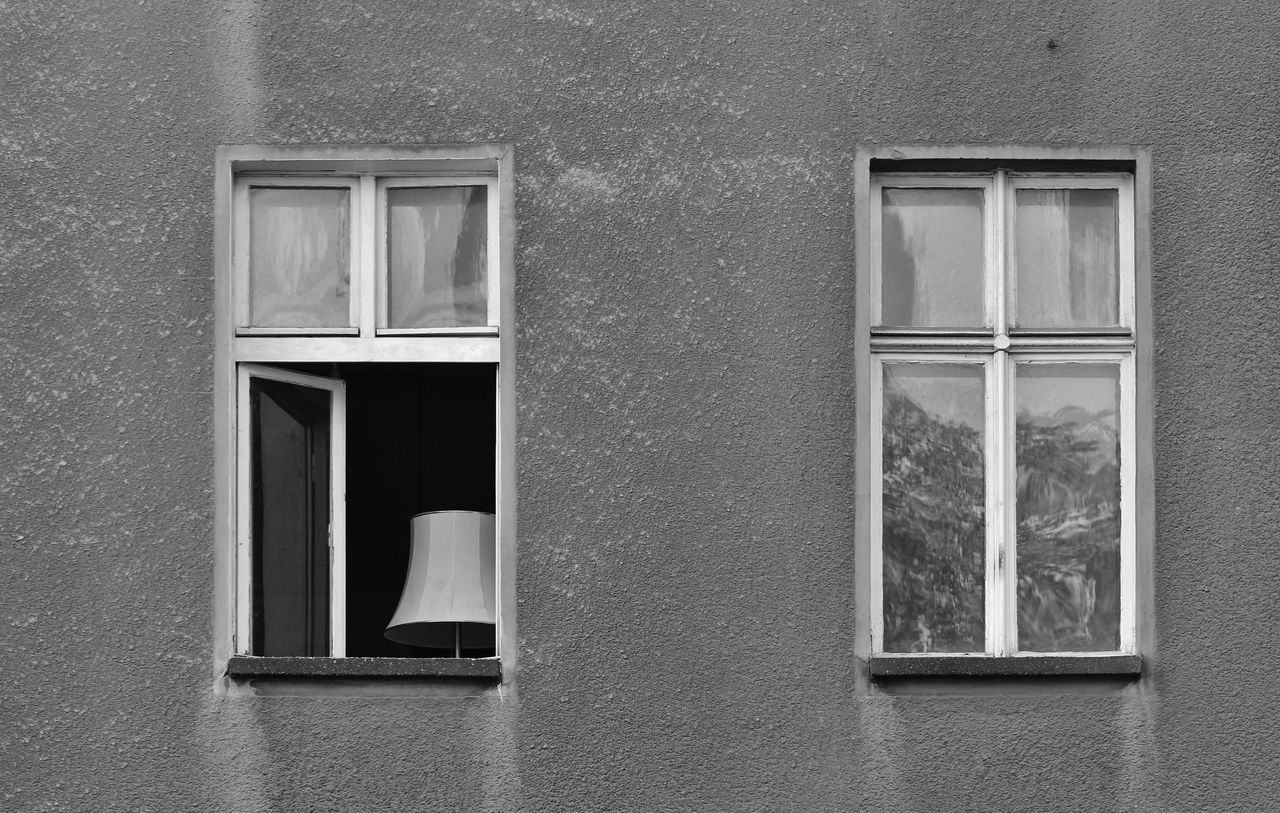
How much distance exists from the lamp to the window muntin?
4.22ft

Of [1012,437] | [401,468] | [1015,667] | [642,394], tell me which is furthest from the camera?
[401,468]

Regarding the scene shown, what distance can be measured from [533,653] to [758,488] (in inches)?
34.4

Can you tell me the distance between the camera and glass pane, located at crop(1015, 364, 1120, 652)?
18.0 ft

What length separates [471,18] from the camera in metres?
5.52

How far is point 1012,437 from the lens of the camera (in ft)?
18.1

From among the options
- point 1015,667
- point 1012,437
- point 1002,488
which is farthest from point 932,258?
point 1015,667

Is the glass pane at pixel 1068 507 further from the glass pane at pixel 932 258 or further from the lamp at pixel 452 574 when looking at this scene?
the lamp at pixel 452 574

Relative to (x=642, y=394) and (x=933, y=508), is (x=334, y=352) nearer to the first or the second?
(x=642, y=394)

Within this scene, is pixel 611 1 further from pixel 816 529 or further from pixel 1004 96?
pixel 816 529

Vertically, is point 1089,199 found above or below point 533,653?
above

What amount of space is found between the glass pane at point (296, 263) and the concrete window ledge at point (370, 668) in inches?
43.5

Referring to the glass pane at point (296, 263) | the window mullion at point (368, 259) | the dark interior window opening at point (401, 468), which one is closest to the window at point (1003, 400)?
the dark interior window opening at point (401, 468)

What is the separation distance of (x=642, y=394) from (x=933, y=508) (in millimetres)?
1016

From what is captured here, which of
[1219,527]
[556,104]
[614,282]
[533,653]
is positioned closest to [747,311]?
[614,282]
